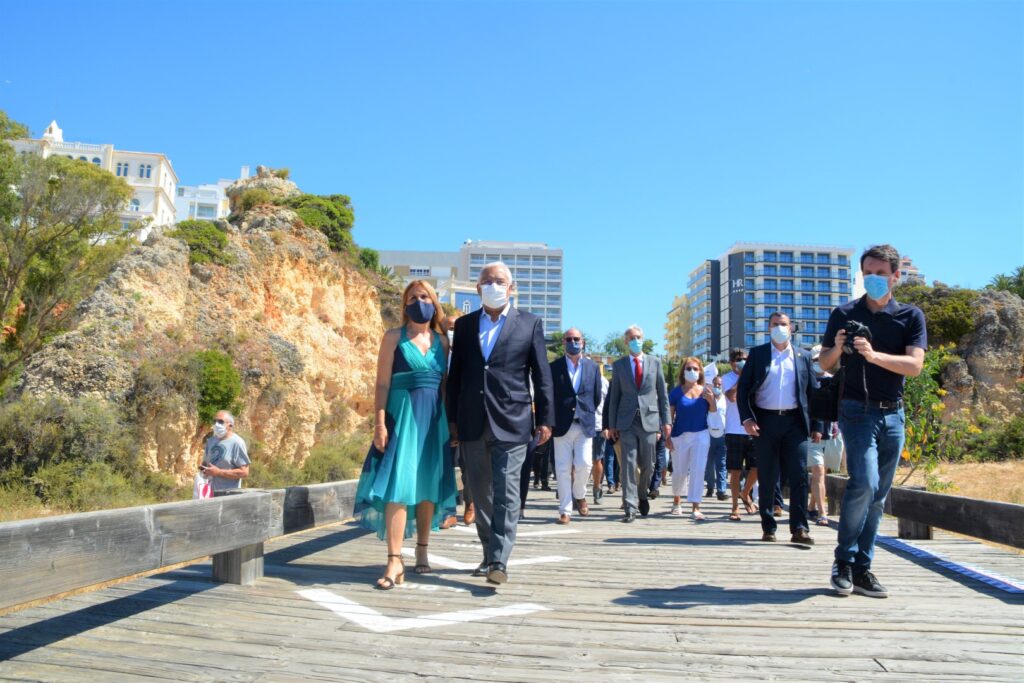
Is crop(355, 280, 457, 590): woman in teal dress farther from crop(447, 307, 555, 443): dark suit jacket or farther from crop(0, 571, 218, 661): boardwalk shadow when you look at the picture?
crop(0, 571, 218, 661): boardwalk shadow

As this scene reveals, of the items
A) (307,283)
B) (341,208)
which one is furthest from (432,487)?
(341,208)

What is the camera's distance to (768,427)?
23.4 feet

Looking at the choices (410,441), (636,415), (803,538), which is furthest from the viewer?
(636,415)

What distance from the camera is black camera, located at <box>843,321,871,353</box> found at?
4.71m

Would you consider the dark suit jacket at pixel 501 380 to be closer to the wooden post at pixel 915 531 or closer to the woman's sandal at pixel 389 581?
the woman's sandal at pixel 389 581

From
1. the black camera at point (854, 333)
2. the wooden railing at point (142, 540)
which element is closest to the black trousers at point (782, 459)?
the black camera at point (854, 333)

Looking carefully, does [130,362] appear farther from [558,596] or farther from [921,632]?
[921,632]

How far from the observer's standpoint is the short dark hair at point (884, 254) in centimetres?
481

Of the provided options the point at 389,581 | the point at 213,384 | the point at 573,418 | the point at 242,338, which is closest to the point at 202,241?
the point at 242,338

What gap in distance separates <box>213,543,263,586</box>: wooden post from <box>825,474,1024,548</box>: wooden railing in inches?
200

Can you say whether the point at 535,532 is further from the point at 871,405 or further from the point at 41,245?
the point at 41,245

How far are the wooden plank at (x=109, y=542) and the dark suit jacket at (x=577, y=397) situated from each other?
16.8 ft

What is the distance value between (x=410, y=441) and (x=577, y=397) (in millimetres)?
4616

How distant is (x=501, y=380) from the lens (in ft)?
17.0
